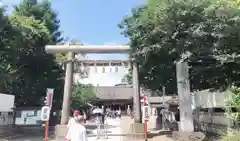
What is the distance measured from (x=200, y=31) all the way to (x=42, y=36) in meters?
16.4

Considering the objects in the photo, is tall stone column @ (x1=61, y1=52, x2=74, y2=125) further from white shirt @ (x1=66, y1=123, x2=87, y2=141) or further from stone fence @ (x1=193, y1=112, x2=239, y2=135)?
white shirt @ (x1=66, y1=123, x2=87, y2=141)

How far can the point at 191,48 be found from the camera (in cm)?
1420

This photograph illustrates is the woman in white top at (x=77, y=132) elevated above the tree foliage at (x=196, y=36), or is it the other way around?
the tree foliage at (x=196, y=36)

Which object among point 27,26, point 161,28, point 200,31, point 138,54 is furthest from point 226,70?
point 27,26

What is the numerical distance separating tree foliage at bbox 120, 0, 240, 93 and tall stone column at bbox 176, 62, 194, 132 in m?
0.44

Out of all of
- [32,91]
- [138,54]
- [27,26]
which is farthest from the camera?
[32,91]

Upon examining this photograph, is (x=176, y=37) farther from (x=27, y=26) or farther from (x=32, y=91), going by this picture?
(x=32, y=91)

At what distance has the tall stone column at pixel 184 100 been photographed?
16.4m

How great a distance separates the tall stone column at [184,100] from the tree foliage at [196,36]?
437mm

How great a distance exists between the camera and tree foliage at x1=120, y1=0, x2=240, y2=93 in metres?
13.0

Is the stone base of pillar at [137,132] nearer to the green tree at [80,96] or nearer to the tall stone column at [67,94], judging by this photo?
the tall stone column at [67,94]

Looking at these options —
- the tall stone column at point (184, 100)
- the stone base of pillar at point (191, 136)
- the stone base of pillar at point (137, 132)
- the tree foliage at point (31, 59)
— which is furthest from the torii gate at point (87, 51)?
the tree foliage at point (31, 59)

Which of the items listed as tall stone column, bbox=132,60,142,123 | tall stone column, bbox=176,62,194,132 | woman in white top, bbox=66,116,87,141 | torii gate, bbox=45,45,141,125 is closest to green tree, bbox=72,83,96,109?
torii gate, bbox=45,45,141,125

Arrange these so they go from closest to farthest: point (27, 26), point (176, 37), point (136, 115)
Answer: point (176, 37) < point (136, 115) < point (27, 26)
